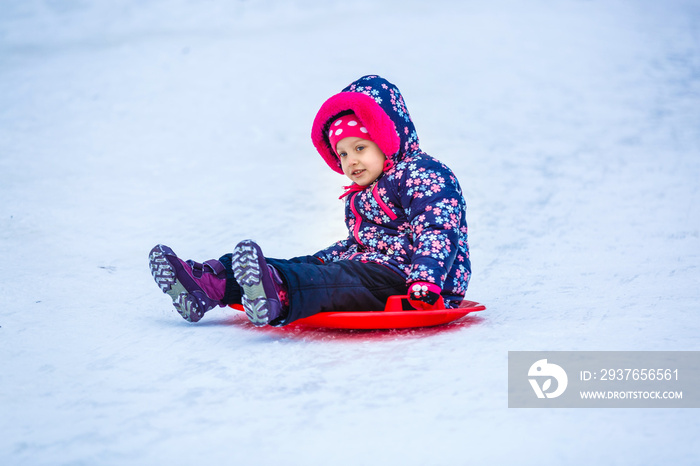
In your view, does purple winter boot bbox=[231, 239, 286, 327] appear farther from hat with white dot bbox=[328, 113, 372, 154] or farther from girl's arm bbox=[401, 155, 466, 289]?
hat with white dot bbox=[328, 113, 372, 154]

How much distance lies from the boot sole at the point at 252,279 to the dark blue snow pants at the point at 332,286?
0.23ft

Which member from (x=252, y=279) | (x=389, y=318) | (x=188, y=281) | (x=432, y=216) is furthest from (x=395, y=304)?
(x=188, y=281)

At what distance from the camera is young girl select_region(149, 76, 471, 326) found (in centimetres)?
122

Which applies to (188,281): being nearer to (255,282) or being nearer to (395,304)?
(255,282)

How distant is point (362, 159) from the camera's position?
1.45 meters

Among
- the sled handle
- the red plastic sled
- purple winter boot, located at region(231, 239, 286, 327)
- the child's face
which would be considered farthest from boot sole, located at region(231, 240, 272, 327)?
the child's face

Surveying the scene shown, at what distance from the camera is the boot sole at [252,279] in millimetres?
1160

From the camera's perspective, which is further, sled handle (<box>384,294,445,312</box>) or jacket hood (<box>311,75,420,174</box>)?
jacket hood (<box>311,75,420,174</box>)

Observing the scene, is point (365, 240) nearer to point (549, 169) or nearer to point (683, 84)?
point (549, 169)

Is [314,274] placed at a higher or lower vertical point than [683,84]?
lower

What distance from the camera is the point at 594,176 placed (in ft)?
9.09

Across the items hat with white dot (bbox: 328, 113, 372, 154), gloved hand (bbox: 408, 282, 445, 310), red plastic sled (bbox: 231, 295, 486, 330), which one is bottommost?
red plastic sled (bbox: 231, 295, 486, 330)
